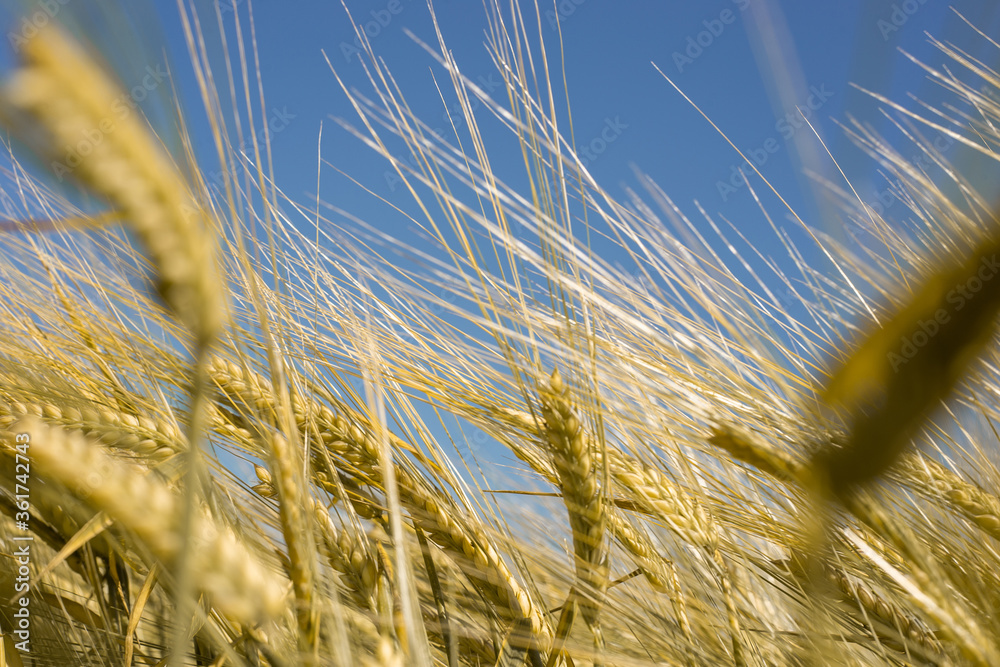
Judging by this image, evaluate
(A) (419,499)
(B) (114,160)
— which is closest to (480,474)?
(A) (419,499)

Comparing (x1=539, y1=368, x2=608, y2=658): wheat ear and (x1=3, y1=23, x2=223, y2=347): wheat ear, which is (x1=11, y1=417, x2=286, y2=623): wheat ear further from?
(x1=539, y1=368, x2=608, y2=658): wheat ear

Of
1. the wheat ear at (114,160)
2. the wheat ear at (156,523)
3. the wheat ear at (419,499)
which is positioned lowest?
the wheat ear at (419,499)

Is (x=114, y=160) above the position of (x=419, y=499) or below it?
above

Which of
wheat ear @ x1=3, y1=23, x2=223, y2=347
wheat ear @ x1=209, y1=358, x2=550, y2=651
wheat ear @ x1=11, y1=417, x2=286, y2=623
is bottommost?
wheat ear @ x1=209, y1=358, x2=550, y2=651

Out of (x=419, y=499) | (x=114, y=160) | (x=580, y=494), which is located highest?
(x=114, y=160)

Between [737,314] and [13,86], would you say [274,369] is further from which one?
[737,314]

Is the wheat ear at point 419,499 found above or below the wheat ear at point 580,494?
below

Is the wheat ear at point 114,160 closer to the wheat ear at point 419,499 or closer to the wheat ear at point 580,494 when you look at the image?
the wheat ear at point 419,499

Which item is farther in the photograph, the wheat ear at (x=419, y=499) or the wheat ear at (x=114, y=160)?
the wheat ear at (x=419, y=499)

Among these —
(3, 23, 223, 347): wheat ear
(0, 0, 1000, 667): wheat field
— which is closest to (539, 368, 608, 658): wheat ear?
(0, 0, 1000, 667): wheat field

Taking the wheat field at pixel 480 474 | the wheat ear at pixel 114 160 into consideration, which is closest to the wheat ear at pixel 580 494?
the wheat field at pixel 480 474

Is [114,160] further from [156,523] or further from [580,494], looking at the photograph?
[580,494]

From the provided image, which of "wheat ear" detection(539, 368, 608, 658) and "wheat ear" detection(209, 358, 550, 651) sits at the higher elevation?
"wheat ear" detection(539, 368, 608, 658)

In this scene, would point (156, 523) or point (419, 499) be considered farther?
point (419, 499)
